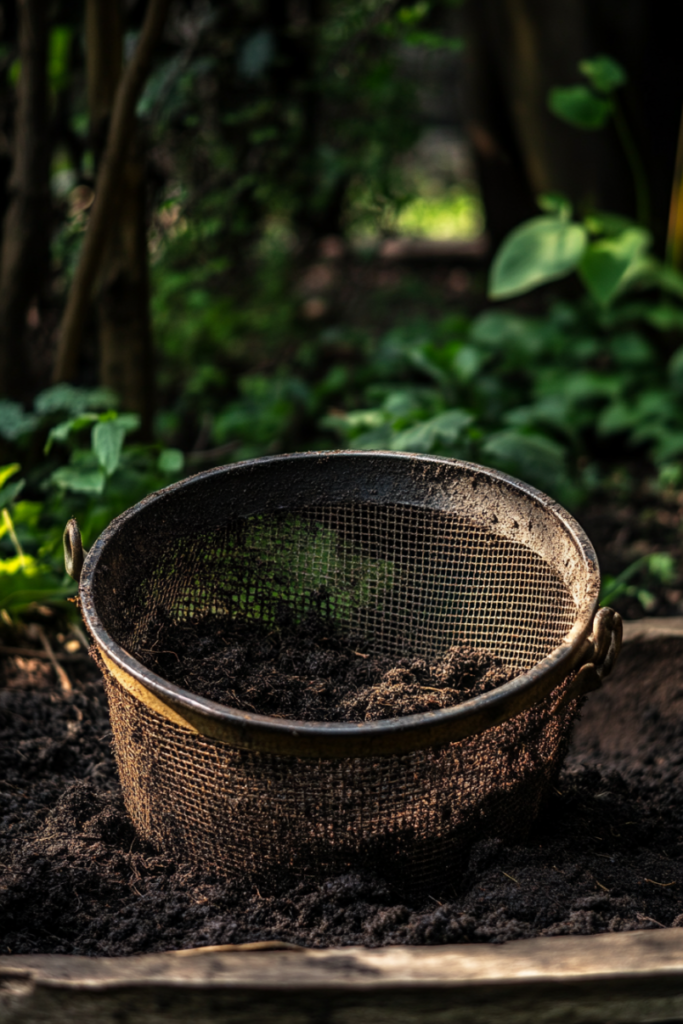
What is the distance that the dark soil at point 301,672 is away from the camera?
5.25 feet

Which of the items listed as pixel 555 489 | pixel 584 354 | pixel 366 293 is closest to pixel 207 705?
pixel 555 489

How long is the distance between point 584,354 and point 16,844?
2.82 meters

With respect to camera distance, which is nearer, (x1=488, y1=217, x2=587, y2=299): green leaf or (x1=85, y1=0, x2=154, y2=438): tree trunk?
(x1=85, y1=0, x2=154, y2=438): tree trunk

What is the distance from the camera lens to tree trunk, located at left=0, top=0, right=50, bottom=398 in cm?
245

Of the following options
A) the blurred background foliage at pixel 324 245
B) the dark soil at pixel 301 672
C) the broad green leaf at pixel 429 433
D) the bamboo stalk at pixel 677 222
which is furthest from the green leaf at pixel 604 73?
the dark soil at pixel 301 672

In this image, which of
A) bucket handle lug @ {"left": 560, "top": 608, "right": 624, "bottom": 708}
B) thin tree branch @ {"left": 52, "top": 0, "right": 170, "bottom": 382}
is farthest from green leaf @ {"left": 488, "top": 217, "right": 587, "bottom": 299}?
bucket handle lug @ {"left": 560, "top": 608, "right": 624, "bottom": 708}

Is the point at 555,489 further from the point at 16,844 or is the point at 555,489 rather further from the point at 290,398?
the point at 16,844

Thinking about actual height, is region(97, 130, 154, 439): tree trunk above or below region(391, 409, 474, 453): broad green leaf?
above

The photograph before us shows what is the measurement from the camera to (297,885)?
4.37ft

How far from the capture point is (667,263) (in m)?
3.50

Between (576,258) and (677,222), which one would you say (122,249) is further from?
(677,222)

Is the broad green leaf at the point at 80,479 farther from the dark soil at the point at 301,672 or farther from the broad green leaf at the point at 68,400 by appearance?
the dark soil at the point at 301,672

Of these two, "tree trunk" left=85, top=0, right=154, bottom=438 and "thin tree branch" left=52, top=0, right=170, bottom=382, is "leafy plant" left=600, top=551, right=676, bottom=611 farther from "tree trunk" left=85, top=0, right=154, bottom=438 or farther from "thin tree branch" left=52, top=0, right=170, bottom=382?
"thin tree branch" left=52, top=0, right=170, bottom=382

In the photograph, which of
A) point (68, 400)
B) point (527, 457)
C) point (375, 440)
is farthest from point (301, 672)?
point (527, 457)
